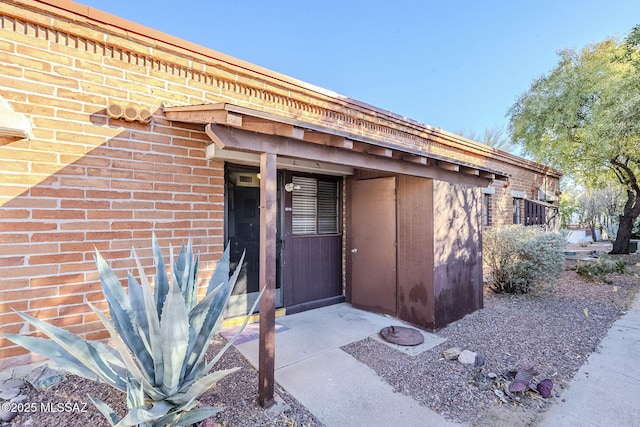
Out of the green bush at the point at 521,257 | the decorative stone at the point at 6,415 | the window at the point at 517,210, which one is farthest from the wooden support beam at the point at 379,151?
the window at the point at 517,210

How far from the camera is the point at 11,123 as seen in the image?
253cm

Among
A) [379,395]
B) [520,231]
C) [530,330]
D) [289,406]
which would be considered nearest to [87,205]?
[289,406]

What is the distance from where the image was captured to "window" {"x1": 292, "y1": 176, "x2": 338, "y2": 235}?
5199 mm

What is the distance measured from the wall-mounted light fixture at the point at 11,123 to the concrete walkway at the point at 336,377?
3.04 meters

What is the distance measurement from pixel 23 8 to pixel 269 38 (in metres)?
7.42

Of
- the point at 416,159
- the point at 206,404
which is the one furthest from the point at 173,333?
the point at 416,159

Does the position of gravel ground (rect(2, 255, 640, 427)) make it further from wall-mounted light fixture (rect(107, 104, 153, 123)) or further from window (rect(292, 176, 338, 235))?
wall-mounted light fixture (rect(107, 104, 153, 123))

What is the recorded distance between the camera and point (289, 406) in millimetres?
2721

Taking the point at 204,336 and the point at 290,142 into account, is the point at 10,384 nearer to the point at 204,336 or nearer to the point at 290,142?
the point at 204,336

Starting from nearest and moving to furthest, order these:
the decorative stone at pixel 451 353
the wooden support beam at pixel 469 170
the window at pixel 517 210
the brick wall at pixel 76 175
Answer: the brick wall at pixel 76 175 < the decorative stone at pixel 451 353 < the wooden support beam at pixel 469 170 < the window at pixel 517 210

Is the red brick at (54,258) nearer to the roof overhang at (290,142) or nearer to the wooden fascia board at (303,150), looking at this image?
the roof overhang at (290,142)

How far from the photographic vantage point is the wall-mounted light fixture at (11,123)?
8.19 feet

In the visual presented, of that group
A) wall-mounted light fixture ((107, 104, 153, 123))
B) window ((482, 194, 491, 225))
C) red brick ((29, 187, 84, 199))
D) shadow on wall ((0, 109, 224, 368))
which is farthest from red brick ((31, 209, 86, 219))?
window ((482, 194, 491, 225))

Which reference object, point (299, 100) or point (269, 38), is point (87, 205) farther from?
point (269, 38)
